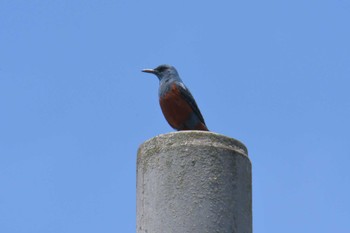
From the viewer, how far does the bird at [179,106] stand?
8.12m

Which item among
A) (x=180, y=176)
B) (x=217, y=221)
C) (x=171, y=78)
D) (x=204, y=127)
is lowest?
(x=217, y=221)

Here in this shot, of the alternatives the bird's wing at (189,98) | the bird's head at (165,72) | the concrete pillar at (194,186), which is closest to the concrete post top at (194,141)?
the concrete pillar at (194,186)

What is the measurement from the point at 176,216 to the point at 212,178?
0.34m

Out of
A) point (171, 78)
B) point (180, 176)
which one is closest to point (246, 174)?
point (180, 176)

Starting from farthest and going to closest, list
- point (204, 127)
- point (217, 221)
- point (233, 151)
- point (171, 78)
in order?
point (171, 78), point (204, 127), point (233, 151), point (217, 221)

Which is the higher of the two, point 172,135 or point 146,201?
point 172,135

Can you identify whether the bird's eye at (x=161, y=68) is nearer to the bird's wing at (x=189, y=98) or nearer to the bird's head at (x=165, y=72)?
the bird's head at (x=165, y=72)

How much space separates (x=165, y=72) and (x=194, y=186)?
4.77m

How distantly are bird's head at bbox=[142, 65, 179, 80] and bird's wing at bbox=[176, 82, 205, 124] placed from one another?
41 centimetres

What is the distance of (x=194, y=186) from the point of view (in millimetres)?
4719

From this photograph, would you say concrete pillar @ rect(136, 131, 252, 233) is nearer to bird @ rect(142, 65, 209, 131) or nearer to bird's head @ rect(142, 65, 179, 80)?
bird @ rect(142, 65, 209, 131)

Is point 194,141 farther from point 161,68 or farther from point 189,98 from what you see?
point 161,68

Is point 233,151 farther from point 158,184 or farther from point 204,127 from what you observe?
point 204,127

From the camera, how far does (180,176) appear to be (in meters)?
4.73
